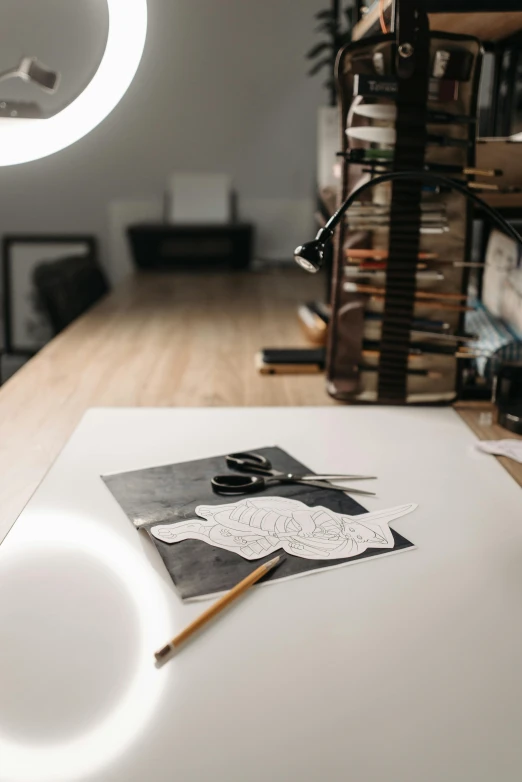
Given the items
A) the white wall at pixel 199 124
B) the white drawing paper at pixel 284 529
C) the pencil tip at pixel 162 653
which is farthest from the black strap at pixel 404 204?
the white wall at pixel 199 124

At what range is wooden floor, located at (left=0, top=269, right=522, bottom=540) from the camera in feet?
3.59

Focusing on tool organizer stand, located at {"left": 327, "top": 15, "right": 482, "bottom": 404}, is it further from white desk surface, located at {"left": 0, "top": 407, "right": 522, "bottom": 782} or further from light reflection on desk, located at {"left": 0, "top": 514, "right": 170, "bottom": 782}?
light reflection on desk, located at {"left": 0, "top": 514, "right": 170, "bottom": 782}

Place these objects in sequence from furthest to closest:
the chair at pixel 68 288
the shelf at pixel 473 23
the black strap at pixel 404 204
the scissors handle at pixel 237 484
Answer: the chair at pixel 68 288 < the shelf at pixel 473 23 < the black strap at pixel 404 204 < the scissors handle at pixel 237 484

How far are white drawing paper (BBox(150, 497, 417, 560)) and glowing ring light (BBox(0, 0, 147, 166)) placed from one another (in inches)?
19.8

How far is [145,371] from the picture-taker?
4.90 feet

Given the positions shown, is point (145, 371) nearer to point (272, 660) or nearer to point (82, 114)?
point (82, 114)

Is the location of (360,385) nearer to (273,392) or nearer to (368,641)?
(273,392)

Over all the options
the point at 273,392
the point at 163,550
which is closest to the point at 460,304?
the point at 273,392

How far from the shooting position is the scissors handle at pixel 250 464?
940 millimetres

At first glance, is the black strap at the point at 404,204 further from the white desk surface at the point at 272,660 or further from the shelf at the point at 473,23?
the white desk surface at the point at 272,660

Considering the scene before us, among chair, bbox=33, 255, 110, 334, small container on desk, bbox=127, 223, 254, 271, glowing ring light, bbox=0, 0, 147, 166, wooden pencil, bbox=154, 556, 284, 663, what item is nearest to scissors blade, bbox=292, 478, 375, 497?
wooden pencil, bbox=154, 556, 284, 663

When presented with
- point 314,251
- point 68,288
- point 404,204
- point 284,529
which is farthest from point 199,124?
point 284,529

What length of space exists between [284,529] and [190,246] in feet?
7.43

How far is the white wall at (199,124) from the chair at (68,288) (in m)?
0.61
